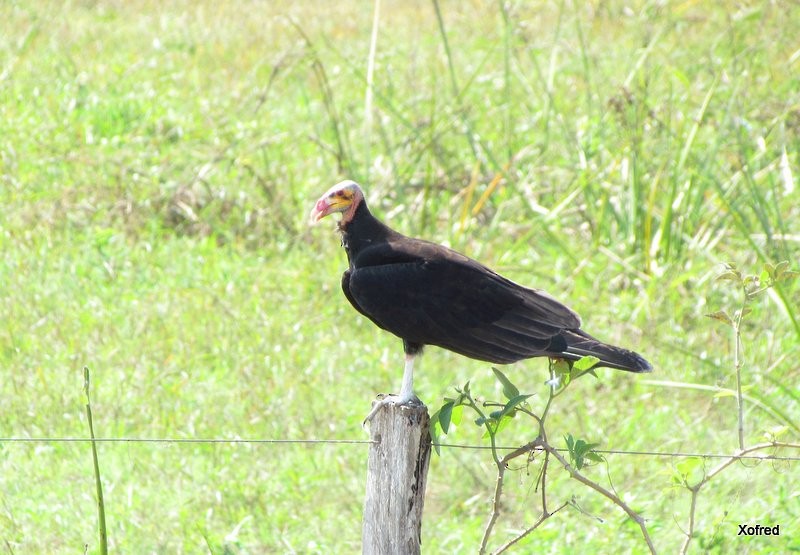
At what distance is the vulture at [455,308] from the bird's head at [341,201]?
0.19 m

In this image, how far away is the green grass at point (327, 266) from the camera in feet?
14.5

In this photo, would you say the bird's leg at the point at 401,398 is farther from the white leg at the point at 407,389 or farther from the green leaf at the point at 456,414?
the green leaf at the point at 456,414

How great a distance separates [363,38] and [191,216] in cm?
432

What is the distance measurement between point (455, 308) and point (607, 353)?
1.63 ft

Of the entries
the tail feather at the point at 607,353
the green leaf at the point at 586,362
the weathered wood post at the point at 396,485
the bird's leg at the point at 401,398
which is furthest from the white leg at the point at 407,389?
the green leaf at the point at 586,362

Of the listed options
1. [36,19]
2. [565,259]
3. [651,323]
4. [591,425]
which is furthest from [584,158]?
[36,19]

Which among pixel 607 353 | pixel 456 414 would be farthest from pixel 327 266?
pixel 456 414

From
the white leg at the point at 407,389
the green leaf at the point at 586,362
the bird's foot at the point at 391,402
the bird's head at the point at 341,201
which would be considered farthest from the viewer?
the bird's head at the point at 341,201

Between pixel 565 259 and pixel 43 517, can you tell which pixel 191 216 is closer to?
pixel 565 259

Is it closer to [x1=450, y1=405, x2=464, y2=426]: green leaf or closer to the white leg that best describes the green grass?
[x1=450, y1=405, x2=464, y2=426]: green leaf

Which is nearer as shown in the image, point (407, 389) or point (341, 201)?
point (407, 389)

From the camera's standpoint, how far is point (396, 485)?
105 inches

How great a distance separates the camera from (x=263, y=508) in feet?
14.4

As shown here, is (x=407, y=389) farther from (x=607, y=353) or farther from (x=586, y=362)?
(x=586, y=362)
